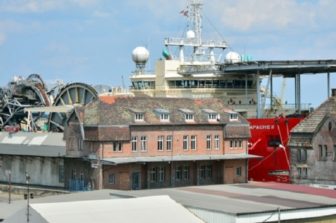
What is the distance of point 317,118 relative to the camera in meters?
65.4

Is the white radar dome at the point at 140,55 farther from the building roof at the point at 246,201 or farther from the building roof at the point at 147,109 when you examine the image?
the building roof at the point at 246,201

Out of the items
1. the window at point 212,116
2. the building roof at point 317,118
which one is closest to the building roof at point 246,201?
the building roof at point 317,118

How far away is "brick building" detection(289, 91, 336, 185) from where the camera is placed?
63562 mm

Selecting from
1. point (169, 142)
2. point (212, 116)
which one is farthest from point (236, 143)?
point (169, 142)

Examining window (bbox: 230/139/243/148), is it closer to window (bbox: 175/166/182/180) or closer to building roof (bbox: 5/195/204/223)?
window (bbox: 175/166/182/180)

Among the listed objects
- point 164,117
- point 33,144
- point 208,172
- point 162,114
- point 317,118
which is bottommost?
point 208,172

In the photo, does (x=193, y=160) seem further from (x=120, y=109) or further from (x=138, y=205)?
(x=138, y=205)

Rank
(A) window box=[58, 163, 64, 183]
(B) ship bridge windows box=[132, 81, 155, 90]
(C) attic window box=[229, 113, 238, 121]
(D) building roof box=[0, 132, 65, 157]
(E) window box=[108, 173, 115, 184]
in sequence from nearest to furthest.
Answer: (E) window box=[108, 173, 115, 184], (A) window box=[58, 163, 64, 183], (C) attic window box=[229, 113, 238, 121], (D) building roof box=[0, 132, 65, 157], (B) ship bridge windows box=[132, 81, 155, 90]

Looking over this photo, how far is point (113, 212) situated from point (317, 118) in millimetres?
29179

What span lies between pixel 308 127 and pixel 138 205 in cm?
2654

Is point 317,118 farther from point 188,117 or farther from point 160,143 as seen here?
point 160,143

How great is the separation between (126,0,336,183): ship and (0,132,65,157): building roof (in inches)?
516

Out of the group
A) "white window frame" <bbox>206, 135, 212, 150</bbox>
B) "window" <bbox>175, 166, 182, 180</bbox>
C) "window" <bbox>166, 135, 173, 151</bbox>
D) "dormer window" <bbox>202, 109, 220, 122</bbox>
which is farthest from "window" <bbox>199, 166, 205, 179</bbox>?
"dormer window" <bbox>202, 109, 220, 122</bbox>

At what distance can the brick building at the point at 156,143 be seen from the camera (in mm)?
64000
